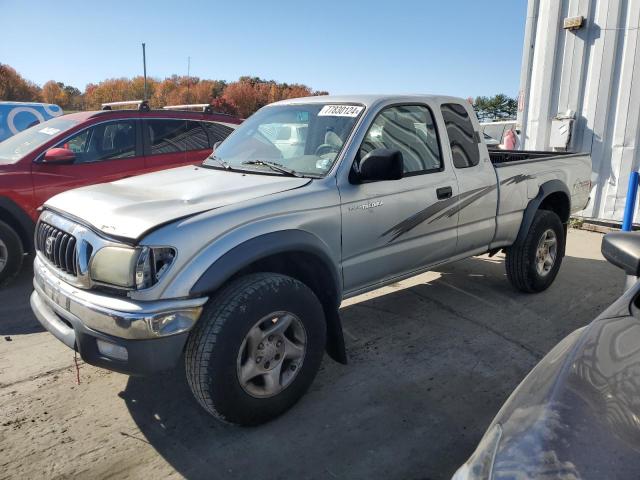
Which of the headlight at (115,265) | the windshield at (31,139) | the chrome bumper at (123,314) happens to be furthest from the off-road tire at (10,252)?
the headlight at (115,265)

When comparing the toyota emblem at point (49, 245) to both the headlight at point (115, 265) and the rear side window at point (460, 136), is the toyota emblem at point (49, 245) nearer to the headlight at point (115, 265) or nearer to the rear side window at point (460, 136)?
the headlight at point (115, 265)

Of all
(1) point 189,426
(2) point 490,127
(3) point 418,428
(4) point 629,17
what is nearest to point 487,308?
(3) point 418,428

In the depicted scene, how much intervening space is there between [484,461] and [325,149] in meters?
2.49

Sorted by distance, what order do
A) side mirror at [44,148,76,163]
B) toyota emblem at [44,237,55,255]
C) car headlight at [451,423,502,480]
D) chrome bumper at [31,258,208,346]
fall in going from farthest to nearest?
side mirror at [44,148,76,163]
toyota emblem at [44,237,55,255]
chrome bumper at [31,258,208,346]
car headlight at [451,423,502,480]

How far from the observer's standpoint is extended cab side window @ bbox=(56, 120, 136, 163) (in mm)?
5973

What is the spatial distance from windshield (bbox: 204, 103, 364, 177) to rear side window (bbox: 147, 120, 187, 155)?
272 centimetres

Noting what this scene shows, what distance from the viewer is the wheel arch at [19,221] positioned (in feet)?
17.6

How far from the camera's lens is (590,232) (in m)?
8.28

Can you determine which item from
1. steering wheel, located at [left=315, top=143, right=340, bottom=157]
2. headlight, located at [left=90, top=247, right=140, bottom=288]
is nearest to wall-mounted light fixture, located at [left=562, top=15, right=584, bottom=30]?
steering wheel, located at [left=315, top=143, right=340, bottom=157]

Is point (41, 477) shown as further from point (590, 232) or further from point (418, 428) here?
point (590, 232)

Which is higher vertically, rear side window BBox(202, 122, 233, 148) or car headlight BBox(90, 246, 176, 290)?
rear side window BBox(202, 122, 233, 148)

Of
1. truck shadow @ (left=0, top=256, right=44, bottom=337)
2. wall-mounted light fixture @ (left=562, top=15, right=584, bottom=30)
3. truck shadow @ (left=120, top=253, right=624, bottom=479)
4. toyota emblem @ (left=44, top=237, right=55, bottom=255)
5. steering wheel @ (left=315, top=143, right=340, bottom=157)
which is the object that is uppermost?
wall-mounted light fixture @ (left=562, top=15, right=584, bottom=30)

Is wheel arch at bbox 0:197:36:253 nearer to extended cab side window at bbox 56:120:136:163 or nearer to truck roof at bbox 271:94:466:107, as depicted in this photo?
extended cab side window at bbox 56:120:136:163

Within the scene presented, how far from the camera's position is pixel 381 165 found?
319cm
